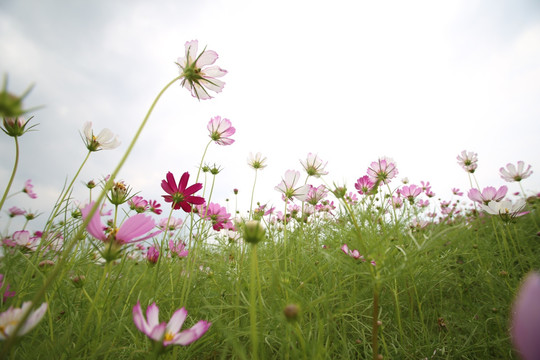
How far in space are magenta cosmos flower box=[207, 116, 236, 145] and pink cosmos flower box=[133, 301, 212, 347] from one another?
0.80 metres

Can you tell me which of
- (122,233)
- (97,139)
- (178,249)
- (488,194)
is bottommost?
(122,233)

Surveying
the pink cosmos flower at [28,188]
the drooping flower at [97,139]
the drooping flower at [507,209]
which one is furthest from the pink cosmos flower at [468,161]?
the pink cosmos flower at [28,188]

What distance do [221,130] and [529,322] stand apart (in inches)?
44.3

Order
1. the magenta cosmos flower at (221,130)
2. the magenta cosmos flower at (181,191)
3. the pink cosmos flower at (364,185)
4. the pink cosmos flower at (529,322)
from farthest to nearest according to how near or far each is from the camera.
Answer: the pink cosmos flower at (364,185)
the magenta cosmos flower at (221,130)
the magenta cosmos flower at (181,191)
the pink cosmos flower at (529,322)

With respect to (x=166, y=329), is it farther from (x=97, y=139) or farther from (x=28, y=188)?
(x=28, y=188)

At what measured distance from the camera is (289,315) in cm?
39

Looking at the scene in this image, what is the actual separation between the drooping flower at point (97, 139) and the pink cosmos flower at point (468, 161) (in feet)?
6.96

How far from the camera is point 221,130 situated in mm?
1177

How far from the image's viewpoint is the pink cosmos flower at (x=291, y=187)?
3.99 feet

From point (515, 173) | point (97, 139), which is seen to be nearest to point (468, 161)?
point (515, 173)

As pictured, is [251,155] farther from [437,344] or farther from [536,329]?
[536,329]

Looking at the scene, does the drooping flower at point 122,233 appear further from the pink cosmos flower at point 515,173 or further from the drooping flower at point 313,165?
the pink cosmos flower at point 515,173

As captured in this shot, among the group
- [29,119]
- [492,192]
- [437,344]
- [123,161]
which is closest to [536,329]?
[123,161]

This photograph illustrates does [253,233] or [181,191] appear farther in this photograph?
[181,191]
